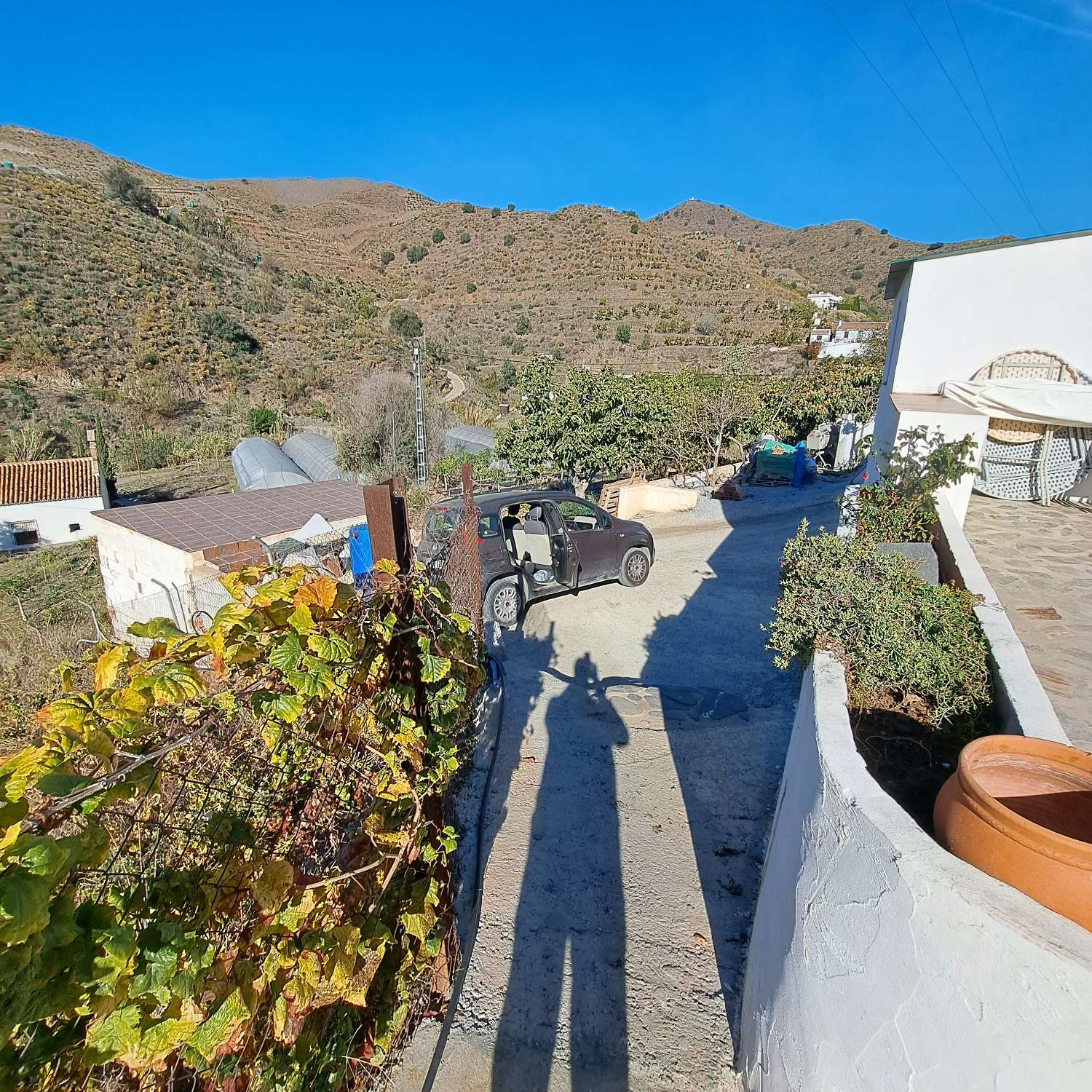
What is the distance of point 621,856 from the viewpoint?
12.2ft

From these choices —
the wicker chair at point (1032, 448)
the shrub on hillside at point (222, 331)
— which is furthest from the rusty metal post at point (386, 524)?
the shrub on hillside at point (222, 331)

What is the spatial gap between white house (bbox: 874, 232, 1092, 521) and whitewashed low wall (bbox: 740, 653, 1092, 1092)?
576cm

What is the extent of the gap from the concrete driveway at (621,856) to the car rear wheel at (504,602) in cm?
25

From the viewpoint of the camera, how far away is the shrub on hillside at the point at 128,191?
37.4 metres

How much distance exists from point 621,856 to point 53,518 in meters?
20.1

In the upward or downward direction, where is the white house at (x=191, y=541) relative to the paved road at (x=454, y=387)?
downward

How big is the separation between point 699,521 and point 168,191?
61.3 m

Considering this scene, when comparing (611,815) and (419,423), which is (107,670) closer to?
(611,815)

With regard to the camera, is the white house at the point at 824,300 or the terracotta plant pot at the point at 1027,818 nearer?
the terracotta plant pot at the point at 1027,818

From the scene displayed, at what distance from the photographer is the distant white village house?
16.1 metres

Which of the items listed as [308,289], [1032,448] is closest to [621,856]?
[1032,448]

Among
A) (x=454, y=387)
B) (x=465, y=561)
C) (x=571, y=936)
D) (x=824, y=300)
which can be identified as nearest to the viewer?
(x=571, y=936)

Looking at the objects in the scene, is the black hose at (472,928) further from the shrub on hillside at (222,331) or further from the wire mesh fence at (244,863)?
the shrub on hillside at (222,331)

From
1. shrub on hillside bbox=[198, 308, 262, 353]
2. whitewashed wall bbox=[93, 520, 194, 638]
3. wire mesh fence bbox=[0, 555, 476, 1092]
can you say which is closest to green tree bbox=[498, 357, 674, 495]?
whitewashed wall bbox=[93, 520, 194, 638]
